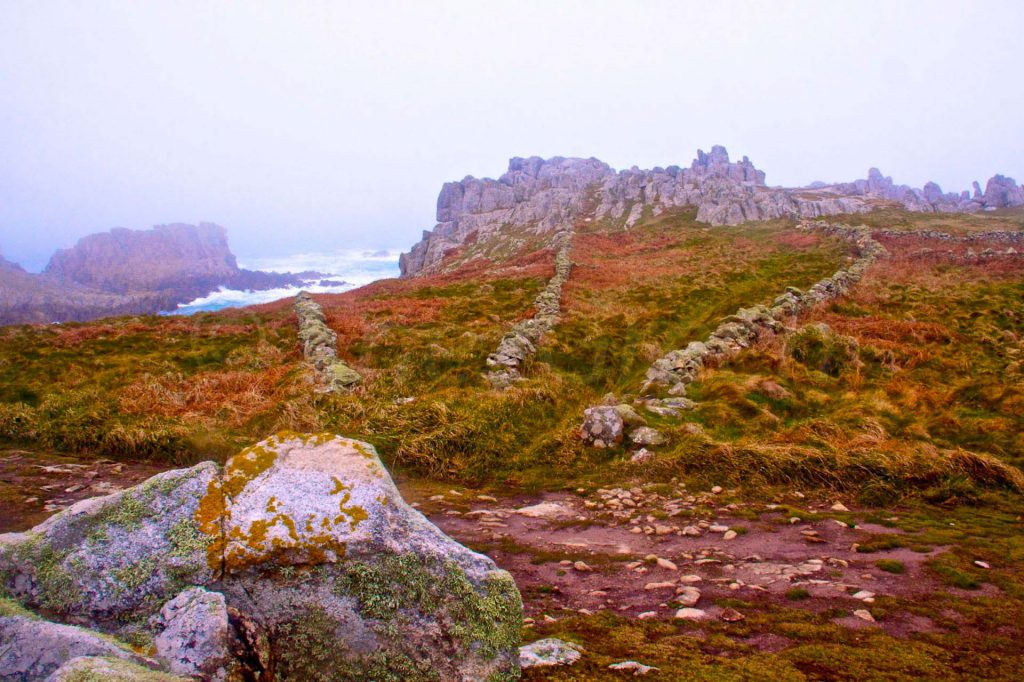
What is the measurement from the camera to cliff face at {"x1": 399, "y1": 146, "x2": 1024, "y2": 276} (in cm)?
8756

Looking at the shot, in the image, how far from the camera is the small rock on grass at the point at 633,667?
14.5 ft

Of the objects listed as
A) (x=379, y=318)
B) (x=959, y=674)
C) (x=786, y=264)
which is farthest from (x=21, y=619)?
(x=786, y=264)

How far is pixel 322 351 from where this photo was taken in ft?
63.5

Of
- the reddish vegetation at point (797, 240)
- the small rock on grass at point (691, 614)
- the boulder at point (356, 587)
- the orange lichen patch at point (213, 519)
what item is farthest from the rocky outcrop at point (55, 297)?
the small rock on grass at point (691, 614)

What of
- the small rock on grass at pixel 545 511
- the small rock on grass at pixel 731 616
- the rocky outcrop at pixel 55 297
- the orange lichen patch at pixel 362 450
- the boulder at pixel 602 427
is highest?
the rocky outcrop at pixel 55 297

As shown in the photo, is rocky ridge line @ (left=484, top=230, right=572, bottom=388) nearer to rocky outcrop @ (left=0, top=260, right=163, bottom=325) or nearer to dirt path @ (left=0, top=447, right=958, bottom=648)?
dirt path @ (left=0, top=447, right=958, bottom=648)

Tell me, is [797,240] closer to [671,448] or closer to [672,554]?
[671,448]

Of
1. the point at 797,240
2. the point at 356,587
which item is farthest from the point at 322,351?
the point at 797,240

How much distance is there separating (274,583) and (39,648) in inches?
55.1

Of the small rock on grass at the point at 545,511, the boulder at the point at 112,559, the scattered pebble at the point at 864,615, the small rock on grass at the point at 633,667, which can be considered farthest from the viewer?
the small rock on grass at the point at 545,511

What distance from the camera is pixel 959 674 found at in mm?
4566

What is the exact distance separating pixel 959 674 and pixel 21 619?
7420mm

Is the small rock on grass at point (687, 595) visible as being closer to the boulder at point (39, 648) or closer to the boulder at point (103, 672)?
the boulder at point (103, 672)

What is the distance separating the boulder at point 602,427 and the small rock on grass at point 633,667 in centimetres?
797
